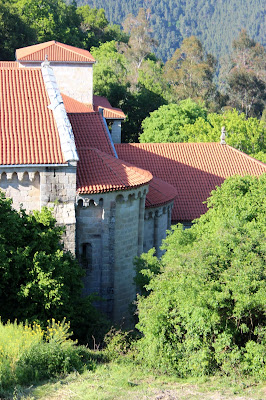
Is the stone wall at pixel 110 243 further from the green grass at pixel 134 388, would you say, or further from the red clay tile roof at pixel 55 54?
the red clay tile roof at pixel 55 54

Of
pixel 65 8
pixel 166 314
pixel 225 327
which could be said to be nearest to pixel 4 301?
pixel 166 314

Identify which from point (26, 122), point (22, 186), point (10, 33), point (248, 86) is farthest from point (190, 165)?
point (248, 86)

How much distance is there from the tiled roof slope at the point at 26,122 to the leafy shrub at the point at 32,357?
7.04 meters

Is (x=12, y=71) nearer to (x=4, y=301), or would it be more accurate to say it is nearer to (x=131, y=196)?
(x=131, y=196)

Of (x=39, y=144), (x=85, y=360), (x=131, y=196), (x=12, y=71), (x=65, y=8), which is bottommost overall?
(x=85, y=360)

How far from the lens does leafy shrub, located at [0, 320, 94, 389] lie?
16.5 metres

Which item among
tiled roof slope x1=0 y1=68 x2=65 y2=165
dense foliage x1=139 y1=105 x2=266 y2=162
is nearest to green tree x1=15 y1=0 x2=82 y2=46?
dense foliage x1=139 y1=105 x2=266 y2=162

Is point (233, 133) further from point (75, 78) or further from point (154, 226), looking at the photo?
point (154, 226)

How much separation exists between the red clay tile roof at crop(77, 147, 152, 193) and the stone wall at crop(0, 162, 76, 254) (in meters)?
0.63

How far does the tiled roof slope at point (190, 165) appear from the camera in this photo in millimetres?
36188

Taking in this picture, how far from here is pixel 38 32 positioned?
8481 centimetres

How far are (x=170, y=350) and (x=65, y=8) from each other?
89521 mm

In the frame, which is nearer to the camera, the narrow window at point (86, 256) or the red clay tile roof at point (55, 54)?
the narrow window at point (86, 256)

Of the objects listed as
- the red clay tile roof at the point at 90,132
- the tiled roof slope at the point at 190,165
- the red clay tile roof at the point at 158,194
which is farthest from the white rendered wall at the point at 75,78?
the red clay tile roof at the point at 90,132
